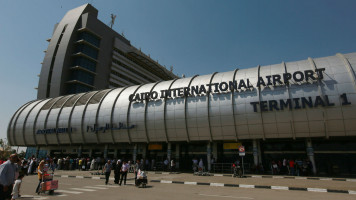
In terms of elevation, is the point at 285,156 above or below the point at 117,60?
below

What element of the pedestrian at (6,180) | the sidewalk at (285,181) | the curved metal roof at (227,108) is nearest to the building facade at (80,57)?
the curved metal roof at (227,108)

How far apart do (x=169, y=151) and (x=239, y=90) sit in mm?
13360

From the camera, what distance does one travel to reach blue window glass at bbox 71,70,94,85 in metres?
66.2

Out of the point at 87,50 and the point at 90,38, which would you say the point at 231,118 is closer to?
the point at 87,50

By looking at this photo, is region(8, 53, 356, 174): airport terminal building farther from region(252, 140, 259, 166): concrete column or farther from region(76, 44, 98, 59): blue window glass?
region(76, 44, 98, 59): blue window glass

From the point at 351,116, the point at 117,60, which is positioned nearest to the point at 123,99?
the point at 351,116

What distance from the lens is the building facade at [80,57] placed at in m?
65.7

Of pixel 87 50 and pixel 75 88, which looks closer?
pixel 75 88

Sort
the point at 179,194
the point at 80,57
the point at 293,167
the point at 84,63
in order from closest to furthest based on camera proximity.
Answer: the point at 179,194
the point at 293,167
the point at 80,57
the point at 84,63

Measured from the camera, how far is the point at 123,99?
35.4 meters

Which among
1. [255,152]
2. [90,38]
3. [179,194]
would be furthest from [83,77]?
[179,194]

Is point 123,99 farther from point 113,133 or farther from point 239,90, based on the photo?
point 239,90

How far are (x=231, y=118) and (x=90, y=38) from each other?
200 feet

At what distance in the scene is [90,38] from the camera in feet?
233
